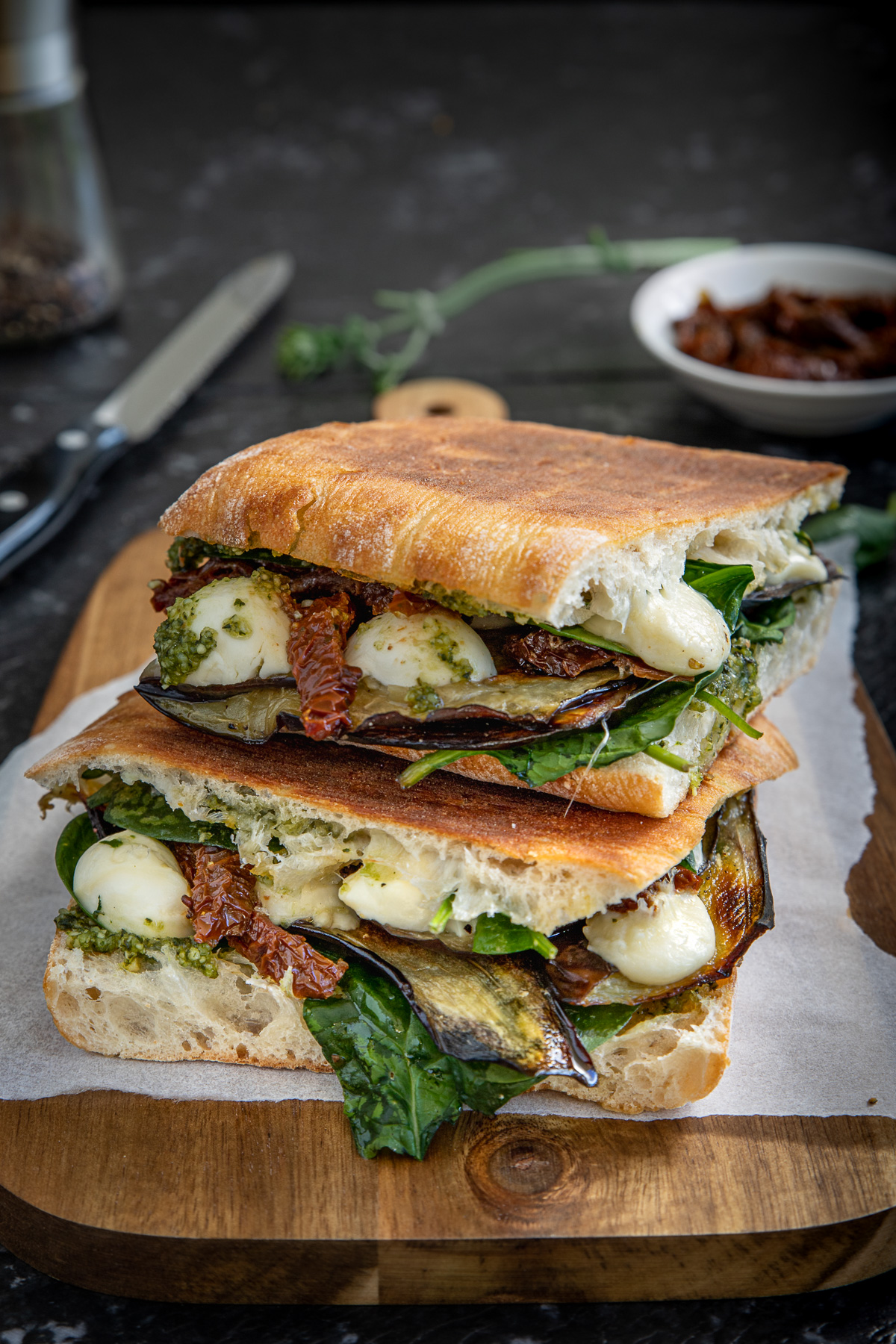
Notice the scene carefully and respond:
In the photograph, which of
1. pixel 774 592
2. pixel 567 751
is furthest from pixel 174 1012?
pixel 774 592

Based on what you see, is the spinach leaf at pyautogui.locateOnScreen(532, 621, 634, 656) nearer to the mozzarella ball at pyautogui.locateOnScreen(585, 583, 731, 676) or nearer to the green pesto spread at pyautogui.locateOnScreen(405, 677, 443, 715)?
the mozzarella ball at pyautogui.locateOnScreen(585, 583, 731, 676)

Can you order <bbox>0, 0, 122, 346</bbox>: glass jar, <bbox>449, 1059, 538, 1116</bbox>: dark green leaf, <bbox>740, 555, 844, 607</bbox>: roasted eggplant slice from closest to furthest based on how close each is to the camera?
1. <bbox>449, 1059, 538, 1116</bbox>: dark green leaf
2. <bbox>740, 555, 844, 607</bbox>: roasted eggplant slice
3. <bbox>0, 0, 122, 346</bbox>: glass jar

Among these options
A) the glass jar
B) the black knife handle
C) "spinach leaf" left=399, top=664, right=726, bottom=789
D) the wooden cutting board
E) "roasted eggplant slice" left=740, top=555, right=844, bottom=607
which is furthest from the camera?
the glass jar

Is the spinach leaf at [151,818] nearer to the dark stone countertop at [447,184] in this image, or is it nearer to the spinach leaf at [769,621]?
the dark stone countertop at [447,184]

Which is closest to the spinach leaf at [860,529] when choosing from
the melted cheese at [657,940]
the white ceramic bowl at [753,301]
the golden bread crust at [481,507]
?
the white ceramic bowl at [753,301]

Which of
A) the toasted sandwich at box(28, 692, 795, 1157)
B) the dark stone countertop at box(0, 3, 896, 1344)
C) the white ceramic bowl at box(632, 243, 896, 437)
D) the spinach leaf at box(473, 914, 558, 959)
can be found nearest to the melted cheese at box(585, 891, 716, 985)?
the toasted sandwich at box(28, 692, 795, 1157)

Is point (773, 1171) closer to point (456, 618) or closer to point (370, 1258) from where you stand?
point (370, 1258)
